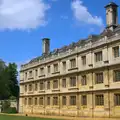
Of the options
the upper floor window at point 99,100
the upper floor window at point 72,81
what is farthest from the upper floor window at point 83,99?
the upper floor window at point 72,81

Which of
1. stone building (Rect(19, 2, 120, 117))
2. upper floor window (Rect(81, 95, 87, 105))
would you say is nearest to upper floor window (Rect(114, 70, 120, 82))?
stone building (Rect(19, 2, 120, 117))

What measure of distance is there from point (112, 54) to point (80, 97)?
8985mm

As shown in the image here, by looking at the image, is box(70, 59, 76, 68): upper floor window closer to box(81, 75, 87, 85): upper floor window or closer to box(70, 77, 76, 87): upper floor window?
box(70, 77, 76, 87): upper floor window

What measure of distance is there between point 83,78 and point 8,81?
43.2 meters

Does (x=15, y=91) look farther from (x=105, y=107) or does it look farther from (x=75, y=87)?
(x=105, y=107)

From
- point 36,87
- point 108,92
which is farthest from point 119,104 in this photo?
point 36,87

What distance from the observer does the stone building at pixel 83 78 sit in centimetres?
3722

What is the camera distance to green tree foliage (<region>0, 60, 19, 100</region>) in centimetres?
7875

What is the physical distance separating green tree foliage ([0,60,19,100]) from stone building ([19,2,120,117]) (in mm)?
20798

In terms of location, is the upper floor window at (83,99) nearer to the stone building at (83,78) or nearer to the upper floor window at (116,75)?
the stone building at (83,78)

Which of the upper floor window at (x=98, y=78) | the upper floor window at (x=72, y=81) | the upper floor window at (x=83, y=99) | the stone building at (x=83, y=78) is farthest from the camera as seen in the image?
the upper floor window at (x=72, y=81)

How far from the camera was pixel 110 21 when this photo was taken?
147 feet

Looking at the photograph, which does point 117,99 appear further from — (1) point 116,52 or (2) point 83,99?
(2) point 83,99

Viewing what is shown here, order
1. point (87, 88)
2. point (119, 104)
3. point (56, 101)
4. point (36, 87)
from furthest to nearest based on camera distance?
point (36, 87) → point (56, 101) → point (87, 88) → point (119, 104)
